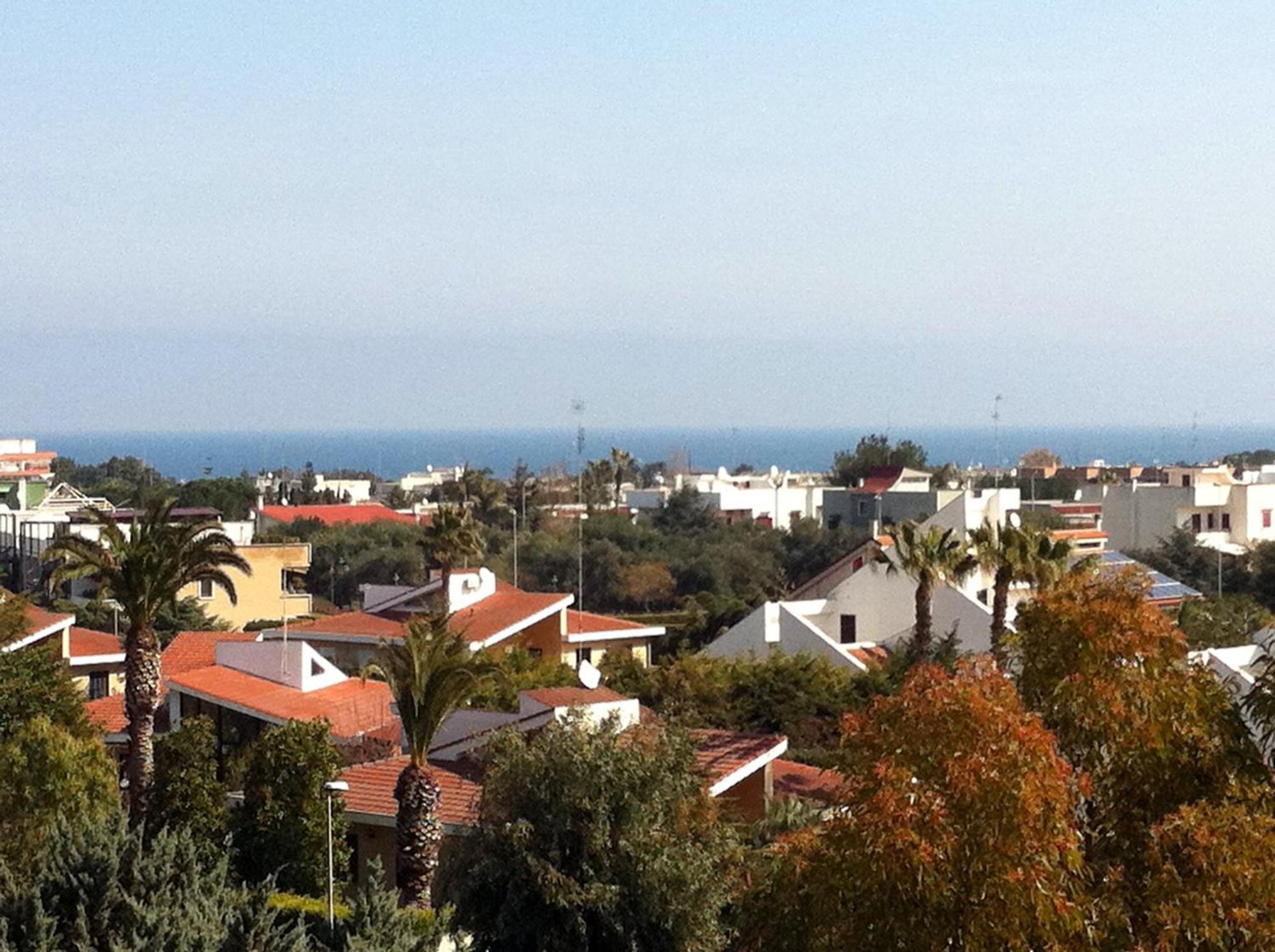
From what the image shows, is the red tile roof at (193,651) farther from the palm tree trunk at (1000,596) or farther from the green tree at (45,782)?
the palm tree trunk at (1000,596)

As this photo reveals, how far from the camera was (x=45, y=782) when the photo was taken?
24844mm

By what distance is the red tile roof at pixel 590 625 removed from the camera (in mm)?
44438

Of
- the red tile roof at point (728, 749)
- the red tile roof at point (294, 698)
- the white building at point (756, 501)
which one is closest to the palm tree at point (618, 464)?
the white building at point (756, 501)

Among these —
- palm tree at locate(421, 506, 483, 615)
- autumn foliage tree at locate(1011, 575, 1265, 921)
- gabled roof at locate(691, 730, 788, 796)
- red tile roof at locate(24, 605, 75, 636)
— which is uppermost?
autumn foliage tree at locate(1011, 575, 1265, 921)

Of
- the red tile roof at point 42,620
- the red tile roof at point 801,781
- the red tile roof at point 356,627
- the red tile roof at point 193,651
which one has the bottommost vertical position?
the red tile roof at point 801,781

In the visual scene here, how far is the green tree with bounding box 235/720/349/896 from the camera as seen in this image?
980 inches

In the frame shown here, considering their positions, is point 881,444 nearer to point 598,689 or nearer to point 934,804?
point 598,689

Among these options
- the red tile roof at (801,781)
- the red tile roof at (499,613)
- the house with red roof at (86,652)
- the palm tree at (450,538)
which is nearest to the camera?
the red tile roof at (801,781)

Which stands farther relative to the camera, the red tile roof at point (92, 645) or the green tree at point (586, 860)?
the red tile roof at point (92, 645)

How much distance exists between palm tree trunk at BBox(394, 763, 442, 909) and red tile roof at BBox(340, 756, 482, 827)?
919mm

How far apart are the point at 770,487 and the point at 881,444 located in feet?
38.0

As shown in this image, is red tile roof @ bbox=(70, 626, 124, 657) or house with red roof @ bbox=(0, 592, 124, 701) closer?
house with red roof @ bbox=(0, 592, 124, 701)

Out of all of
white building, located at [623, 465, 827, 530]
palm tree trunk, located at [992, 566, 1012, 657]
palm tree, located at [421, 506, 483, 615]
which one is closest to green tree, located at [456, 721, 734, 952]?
palm tree trunk, located at [992, 566, 1012, 657]

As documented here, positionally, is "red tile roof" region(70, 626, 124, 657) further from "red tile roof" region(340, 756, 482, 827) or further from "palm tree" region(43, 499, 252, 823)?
→ "palm tree" region(43, 499, 252, 823)
